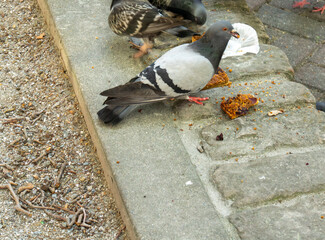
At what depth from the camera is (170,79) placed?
2.61 metres

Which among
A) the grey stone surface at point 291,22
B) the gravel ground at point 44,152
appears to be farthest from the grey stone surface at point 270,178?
the grey stone surface at point 291,22

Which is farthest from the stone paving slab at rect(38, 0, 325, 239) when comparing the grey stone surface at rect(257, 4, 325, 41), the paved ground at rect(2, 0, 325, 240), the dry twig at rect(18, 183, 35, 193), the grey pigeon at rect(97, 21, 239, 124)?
the grey stone surface at rect(257, 4, 325, 41)

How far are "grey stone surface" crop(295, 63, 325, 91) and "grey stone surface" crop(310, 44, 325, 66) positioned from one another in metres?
0.06

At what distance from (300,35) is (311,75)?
0.58 m

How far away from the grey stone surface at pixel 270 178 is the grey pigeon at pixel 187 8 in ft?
4.94

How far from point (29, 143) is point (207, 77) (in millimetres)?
1241

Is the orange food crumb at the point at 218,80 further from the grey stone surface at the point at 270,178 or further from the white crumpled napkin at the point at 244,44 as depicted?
the grey stone surface at the point at 270,178

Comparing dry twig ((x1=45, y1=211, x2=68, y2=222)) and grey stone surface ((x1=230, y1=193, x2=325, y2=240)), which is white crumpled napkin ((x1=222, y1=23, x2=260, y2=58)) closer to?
grey stone surface ((x1=230, y1=193, x2=325, y2=240))

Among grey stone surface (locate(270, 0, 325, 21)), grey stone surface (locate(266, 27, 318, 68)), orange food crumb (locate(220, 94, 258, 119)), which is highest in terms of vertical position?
orange food crumb (locate(220, 94, 258, 119))

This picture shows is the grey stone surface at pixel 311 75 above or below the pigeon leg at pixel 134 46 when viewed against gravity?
below

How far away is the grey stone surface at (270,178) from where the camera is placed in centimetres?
227

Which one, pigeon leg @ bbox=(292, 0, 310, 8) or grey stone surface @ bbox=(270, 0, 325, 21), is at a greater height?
pigeon leg @ bbox=(292, 0, 310, 8)

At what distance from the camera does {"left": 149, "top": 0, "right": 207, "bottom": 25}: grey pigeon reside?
3.51 m

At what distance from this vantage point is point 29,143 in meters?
2.84
